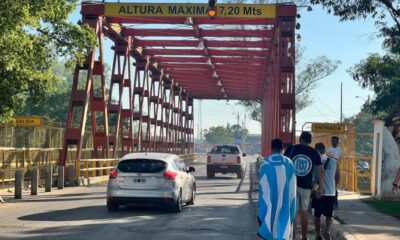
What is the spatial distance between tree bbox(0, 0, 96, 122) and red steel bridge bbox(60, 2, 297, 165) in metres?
4.54

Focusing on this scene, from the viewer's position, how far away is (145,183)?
14.5 meters

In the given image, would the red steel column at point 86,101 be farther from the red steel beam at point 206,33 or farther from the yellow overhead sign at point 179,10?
the red steel beam at point 206,33

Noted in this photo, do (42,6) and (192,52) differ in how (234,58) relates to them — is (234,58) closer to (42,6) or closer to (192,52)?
(192,52)

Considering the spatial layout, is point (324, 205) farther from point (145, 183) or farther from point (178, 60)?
point (178, 60)

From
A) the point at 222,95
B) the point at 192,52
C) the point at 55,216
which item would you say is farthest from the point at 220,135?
the point at 55,216

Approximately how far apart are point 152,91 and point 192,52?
1410 centimetres

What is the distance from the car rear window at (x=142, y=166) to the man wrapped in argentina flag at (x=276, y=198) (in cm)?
749

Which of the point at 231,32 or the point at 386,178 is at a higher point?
the point at 231,32

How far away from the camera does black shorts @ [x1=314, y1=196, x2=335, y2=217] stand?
10367 millimetres

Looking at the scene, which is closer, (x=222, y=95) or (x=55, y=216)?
(x=55, y=216)

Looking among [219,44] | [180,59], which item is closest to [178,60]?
[180,59]

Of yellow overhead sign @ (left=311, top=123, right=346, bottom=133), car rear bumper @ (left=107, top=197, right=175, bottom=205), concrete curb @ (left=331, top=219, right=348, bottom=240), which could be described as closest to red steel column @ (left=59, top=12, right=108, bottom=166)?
yellow overhead sign @ (left=311, top=123, right=346, bottom=133)

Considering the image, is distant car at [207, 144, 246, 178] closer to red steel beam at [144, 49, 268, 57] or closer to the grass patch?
red steel beam at [144, 49, 268, 57]

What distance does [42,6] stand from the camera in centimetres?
1557
